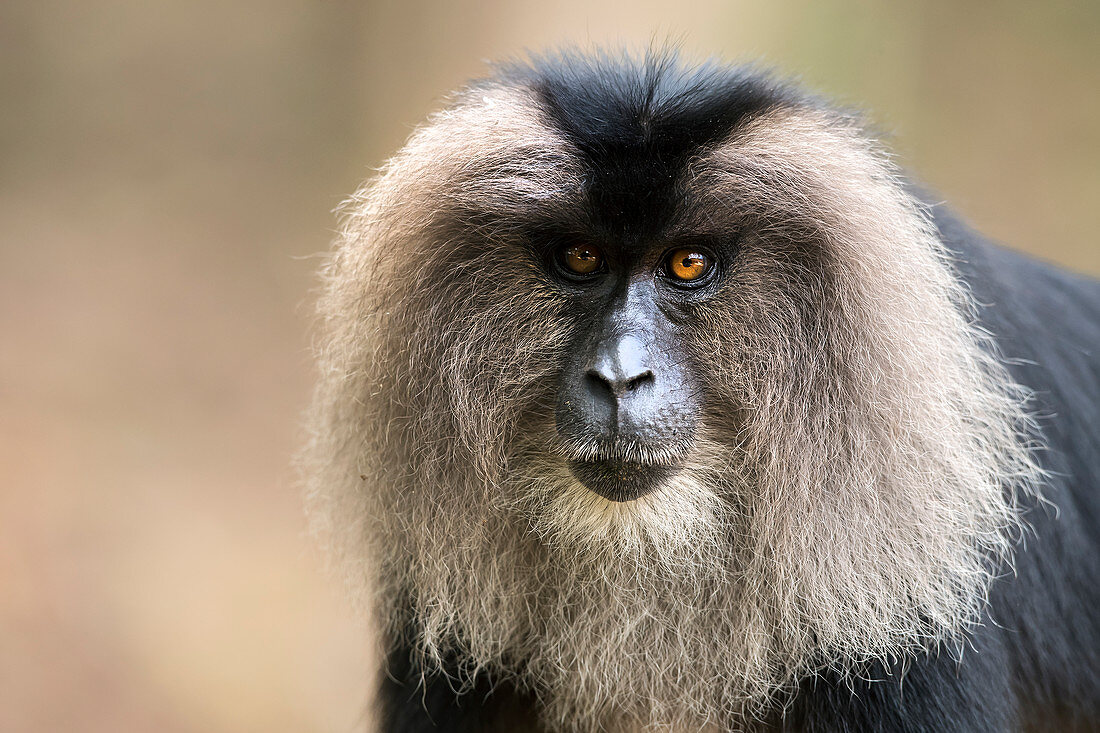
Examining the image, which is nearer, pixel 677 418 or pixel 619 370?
pixel 619 370

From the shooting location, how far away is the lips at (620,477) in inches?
83.4

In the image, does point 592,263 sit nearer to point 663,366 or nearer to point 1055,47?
point 663,366

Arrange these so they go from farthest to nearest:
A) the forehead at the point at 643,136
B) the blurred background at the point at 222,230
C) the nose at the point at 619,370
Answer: the blurred background at the point at 222,230 → the forehead at the point at 643,136 → the nose at the point at 619,370

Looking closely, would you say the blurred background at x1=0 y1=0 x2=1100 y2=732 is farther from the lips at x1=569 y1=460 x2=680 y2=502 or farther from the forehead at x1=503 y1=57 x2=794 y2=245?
the lips at x1=569 y1=460 x2=680 y2=502

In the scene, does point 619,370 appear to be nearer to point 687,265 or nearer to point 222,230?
point 687,265

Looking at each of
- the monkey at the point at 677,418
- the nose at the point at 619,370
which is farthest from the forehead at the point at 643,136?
the nose at the point at 619,370

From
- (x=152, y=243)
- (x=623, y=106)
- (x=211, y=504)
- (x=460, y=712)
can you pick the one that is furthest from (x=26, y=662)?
(x=623, y=106)

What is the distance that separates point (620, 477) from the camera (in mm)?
2131

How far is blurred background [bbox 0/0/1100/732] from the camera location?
5004 millimetres

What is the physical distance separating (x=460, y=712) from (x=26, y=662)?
304 cm

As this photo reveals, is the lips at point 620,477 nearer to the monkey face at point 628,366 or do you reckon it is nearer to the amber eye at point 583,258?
the monkey face at point 628,366

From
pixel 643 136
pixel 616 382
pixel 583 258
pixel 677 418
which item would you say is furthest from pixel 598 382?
pixel 643 136

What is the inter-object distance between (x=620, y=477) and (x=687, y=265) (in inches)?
18.2

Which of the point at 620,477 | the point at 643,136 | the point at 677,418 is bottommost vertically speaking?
the point at 620,477
